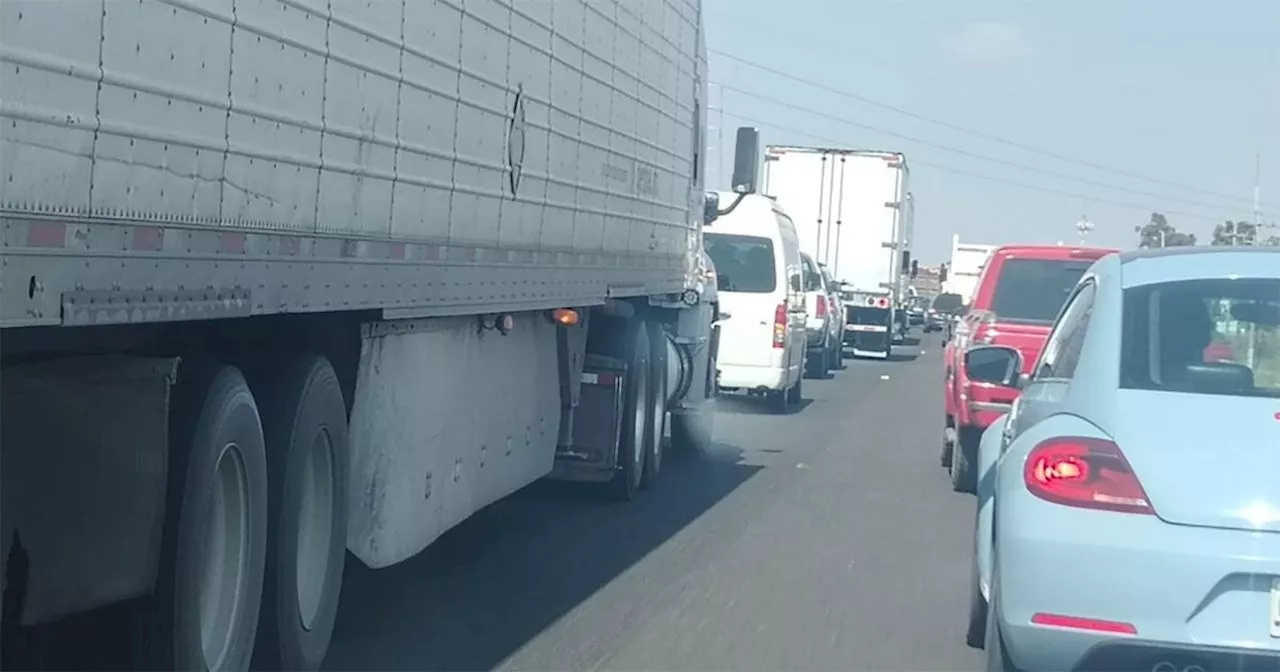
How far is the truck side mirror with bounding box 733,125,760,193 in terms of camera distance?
53.2 feet

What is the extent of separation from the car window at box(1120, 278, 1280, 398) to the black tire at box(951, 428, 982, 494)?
7688mm

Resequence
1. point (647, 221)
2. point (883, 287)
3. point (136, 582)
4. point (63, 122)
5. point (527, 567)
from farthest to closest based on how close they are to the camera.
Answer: point (883, 287) < point (647, 221) < point (527, 567) < point (136, 582) < point (63, 122)

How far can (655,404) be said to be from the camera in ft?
45.1

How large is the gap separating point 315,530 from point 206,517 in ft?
5.05

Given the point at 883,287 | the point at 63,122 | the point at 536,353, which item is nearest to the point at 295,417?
the point at 63,122

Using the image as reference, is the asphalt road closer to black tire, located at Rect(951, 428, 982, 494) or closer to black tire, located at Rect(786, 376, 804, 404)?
black tire, located at Rect(951, 428, 982, 494)

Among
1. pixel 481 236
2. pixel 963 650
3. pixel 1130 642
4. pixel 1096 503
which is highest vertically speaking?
pixel 481 236

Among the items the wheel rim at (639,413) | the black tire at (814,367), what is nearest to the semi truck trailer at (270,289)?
the wheel rim at (639,413)

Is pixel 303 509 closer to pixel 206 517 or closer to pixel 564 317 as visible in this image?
pixel 206 517

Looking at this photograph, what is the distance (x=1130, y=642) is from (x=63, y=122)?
11.3ft

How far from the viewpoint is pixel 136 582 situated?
5387mm

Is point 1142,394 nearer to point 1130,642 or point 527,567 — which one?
point 1130,642

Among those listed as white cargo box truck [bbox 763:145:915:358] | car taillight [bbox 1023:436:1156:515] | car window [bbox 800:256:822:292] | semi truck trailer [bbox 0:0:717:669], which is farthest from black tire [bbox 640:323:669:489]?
white cargo box truck [bbox 763:145:915:358]

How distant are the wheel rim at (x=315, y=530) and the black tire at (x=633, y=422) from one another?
5.40 m
